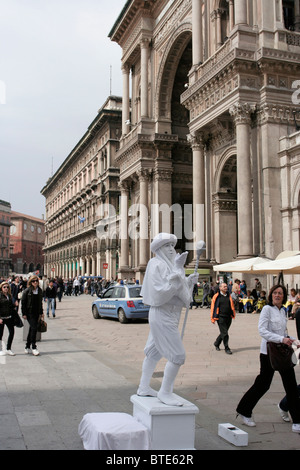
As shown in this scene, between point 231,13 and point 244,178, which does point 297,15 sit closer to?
point 231,13

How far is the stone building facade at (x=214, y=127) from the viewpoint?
21.1 m

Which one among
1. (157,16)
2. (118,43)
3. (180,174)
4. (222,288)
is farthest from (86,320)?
(118,43)

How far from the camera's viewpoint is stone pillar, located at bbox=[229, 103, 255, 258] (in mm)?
21094

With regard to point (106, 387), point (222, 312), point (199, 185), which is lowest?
point (106, 387)

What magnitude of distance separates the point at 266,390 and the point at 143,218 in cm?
2928

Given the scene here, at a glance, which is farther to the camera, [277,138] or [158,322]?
[277,138]

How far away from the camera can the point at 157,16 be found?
112 feet

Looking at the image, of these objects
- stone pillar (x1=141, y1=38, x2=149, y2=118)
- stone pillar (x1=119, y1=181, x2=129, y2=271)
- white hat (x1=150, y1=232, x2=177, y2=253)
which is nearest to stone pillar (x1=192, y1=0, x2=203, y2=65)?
stone pillar (x1=141, y1=38, x2=149, y2=118)

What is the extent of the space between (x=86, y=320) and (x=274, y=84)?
1291cm

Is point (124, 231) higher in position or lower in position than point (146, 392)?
higher

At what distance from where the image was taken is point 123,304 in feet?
55.3

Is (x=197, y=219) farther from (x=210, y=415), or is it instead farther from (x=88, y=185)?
(x=88, y=185)

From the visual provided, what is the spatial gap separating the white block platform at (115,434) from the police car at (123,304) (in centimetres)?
1208

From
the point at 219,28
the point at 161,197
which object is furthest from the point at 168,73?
the point at 219,28
